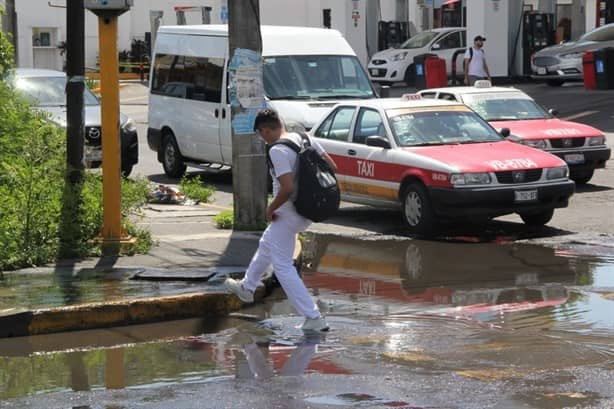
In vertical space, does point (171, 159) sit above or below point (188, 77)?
below

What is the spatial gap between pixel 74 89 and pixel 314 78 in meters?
6.63

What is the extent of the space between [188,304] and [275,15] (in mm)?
43481

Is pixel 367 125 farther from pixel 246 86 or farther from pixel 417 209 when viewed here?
pixel 246 86

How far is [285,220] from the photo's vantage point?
28.9ft

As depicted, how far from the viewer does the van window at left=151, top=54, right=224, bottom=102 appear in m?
18.4

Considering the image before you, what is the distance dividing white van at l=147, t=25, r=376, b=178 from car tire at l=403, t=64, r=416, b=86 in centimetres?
1818

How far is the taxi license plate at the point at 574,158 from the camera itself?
1703 centimetres

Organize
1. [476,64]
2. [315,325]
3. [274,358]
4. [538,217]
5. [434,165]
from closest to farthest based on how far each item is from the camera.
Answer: [274,358] < [315,325] < [434,165] < [538,217] < [476,64]

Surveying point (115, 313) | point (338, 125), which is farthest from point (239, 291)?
point (338, 125)

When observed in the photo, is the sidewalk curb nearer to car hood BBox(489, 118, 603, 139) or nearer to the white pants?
the white pants

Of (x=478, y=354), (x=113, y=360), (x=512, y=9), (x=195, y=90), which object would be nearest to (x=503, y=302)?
(x=478, y=354)

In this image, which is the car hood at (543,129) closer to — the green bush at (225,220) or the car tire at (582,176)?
the car tire at (582,176)

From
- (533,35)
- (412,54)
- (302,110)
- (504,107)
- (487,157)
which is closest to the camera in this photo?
(487,157)

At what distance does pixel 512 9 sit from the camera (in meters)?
36.1
